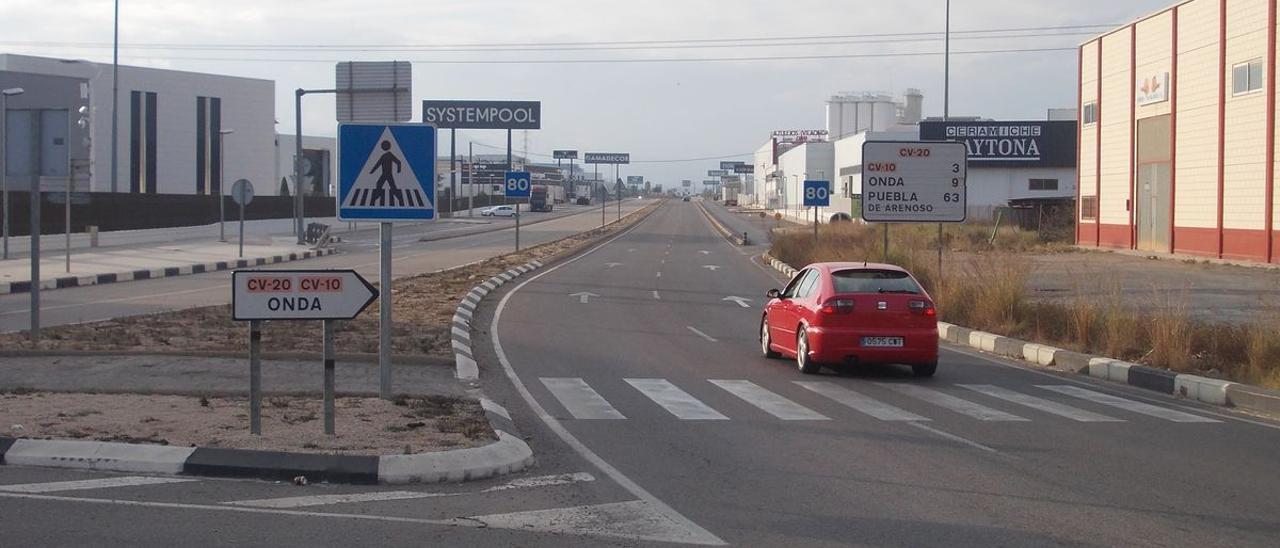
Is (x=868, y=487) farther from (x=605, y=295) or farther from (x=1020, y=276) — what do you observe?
(x=605, y=295)

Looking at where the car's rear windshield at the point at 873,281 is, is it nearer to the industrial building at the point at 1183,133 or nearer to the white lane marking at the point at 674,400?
the white lane marking at the point at 674,400

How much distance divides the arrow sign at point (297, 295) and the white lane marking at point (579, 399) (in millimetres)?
2767

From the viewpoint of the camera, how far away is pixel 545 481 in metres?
8.41

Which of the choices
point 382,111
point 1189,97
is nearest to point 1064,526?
point 382,111

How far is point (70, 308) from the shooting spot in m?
22.0

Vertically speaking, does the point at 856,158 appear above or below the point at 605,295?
above

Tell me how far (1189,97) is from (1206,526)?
35.8 meters

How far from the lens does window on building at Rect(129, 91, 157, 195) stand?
7269cm

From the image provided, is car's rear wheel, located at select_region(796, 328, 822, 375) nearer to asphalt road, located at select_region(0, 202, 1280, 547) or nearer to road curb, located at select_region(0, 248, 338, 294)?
asphalt road, located at select_region(0, 202, 1280, 547)

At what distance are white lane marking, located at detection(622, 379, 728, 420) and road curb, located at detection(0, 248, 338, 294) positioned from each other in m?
18.2

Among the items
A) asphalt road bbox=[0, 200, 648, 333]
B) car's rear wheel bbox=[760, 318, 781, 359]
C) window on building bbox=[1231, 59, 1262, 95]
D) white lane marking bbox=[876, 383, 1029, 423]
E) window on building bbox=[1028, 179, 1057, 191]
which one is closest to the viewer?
white lane marking bbox=[876, 383, 1029, 423]

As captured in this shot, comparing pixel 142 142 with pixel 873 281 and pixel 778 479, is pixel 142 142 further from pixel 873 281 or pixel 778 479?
pixel 778 479

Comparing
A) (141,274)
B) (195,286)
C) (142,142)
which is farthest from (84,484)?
(142,142)

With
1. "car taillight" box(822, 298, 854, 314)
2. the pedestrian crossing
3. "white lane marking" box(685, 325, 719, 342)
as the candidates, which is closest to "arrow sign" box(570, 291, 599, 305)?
"white lane marking" box(685, 325, 719, 342)
